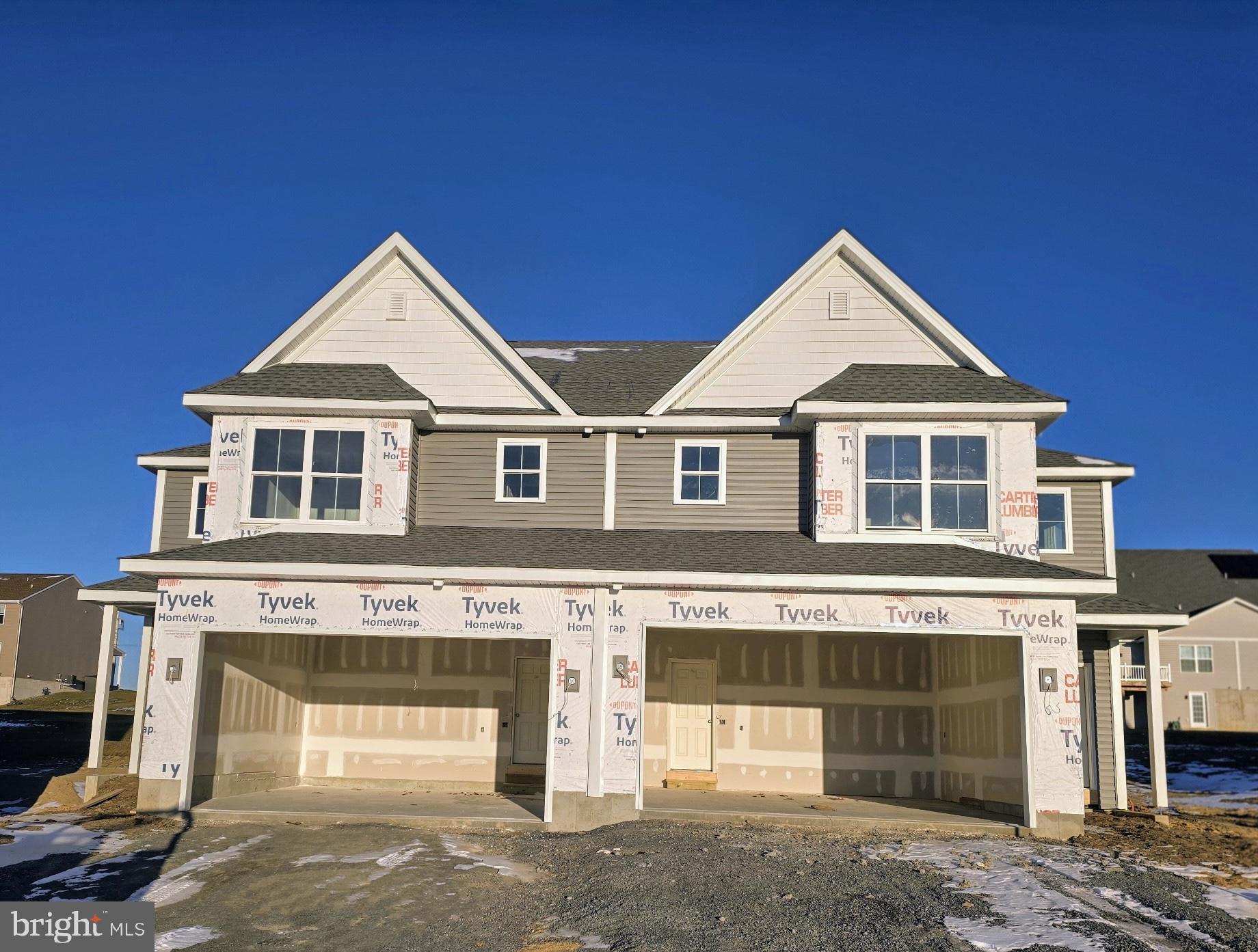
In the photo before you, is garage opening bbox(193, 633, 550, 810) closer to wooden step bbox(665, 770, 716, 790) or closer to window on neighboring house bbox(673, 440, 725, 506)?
wooden step bbox(665, 770, 716, 790)

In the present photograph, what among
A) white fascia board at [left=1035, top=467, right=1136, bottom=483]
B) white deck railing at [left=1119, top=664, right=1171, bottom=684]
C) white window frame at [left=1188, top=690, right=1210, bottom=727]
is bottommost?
white window frame at [left=1188, top=690, right=1210, bottom=727]

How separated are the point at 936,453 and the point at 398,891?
1065cm

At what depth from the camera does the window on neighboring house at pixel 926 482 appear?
685 inches

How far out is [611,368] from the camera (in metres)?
22.2

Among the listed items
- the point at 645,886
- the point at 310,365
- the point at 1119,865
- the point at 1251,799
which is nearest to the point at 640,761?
the point at 645,886

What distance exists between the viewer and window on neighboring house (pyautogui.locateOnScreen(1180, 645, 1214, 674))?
49062mm

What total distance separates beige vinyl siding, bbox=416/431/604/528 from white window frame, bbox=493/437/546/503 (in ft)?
0.09

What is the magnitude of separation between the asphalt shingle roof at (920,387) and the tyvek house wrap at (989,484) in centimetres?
43

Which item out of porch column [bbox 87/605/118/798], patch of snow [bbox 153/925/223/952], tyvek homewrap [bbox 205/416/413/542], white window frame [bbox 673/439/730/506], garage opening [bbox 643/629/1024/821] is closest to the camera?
patch of snow [bbox 153/925/223/952]

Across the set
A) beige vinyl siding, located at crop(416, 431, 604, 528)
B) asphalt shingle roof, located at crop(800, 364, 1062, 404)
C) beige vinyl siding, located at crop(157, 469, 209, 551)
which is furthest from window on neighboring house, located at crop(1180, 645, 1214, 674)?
beige vinyl siding, located at crop(157, 469, 209, 551)

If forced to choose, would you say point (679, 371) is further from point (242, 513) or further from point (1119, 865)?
point (1119, 865)

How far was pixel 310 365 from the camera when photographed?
63.7ft

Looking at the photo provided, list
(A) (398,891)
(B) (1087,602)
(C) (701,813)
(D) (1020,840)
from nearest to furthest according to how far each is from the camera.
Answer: (A) (398,891) < (D) (1020,840) < (C) (701,813) < (B) (1087,602)

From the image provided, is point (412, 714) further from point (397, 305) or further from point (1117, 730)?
point (1117, 730)
